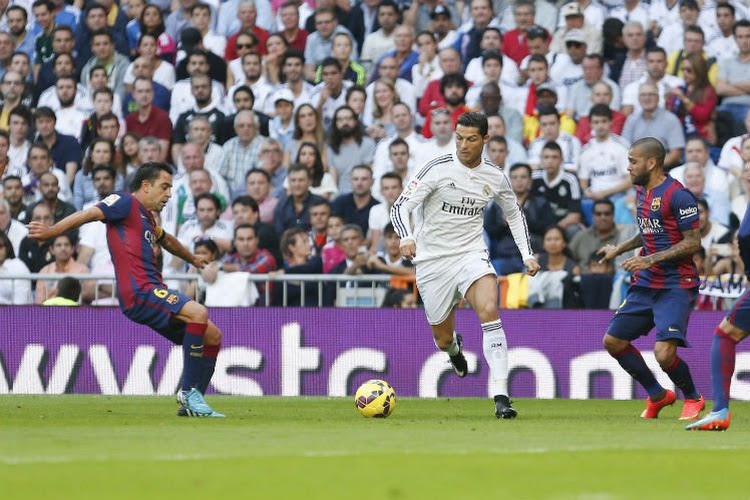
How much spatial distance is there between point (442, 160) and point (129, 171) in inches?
355

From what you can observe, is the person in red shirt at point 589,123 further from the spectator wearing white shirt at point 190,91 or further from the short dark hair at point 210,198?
the spectator wearing white shirt at point 190,91

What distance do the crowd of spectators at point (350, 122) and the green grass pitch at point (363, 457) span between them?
5.28 metres

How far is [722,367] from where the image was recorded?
34.6 feet

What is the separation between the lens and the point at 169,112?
22.1 meters

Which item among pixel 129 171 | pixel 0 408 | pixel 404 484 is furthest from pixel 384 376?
pixel 404 484

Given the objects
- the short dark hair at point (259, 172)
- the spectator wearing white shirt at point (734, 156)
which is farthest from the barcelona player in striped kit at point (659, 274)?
the short dark hair at point (259, 172)

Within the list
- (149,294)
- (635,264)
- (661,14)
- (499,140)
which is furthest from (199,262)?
(661,14)

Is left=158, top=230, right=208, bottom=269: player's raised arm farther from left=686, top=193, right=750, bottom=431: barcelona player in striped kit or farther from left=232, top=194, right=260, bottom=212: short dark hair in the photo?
left=232, top=194, right=260, bottom=212: short dark hair

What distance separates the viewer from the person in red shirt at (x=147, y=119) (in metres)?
21.7

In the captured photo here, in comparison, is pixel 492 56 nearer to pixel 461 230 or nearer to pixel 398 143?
pixel 398 143

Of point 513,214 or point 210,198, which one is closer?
point 513,214

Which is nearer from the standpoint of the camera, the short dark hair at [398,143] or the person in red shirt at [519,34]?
the short dark hair at [398,143]

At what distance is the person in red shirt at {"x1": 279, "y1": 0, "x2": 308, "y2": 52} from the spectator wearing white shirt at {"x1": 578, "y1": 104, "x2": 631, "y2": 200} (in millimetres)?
5460

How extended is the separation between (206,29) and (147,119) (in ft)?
7.21
